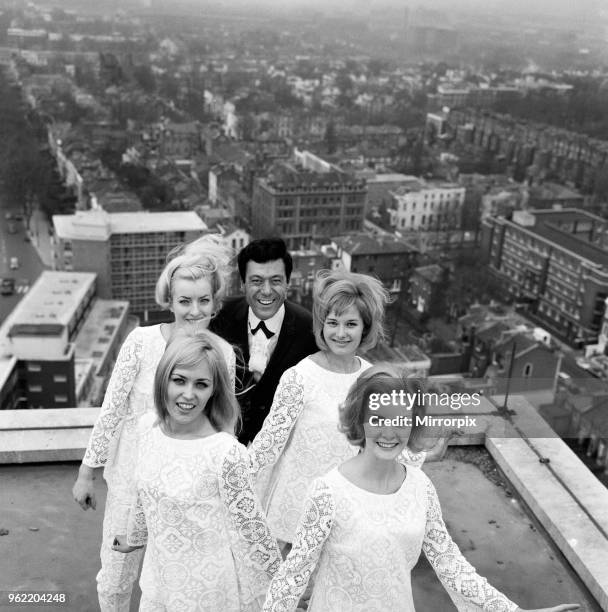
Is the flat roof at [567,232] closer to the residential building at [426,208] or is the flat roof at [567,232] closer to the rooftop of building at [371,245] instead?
the residential building at [426,208]

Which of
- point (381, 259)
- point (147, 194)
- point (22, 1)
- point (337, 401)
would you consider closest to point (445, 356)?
point (381, 259)

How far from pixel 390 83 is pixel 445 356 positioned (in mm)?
16866

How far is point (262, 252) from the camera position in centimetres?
91

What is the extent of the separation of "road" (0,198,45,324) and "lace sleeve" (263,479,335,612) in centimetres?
844

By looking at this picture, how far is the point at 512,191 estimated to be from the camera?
1457 centimetres

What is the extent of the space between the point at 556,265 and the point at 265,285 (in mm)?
10220

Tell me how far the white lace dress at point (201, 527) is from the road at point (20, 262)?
835 cm

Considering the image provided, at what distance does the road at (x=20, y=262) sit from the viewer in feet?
30.4

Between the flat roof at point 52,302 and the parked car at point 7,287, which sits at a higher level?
the flat roof at point 52,302

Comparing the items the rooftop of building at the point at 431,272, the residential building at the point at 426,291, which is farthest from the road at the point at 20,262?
the rooftop of building at the point at 431,272

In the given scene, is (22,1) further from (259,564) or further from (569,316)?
(259,564)

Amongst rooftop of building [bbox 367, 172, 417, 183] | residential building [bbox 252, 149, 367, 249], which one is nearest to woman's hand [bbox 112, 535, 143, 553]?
residential building [bbox 252, 149, 367, 249]

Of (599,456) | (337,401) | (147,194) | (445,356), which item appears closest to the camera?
(337,401)

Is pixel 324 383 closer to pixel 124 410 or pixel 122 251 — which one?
pixel 124 410
